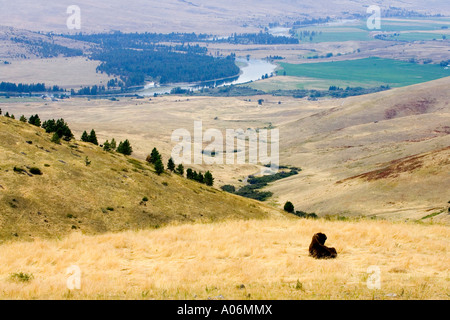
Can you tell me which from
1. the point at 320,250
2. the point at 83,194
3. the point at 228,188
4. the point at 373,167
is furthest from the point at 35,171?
the point at 373,167

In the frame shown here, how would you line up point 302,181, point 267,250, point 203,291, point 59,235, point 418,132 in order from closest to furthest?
point 203,291
point 267,250
point 59,235
point 302,181
point 418,132

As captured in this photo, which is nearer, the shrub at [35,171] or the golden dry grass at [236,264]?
the golden dry grass at [236,264]

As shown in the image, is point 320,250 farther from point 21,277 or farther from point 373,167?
point 373,167

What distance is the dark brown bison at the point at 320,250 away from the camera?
861 inches

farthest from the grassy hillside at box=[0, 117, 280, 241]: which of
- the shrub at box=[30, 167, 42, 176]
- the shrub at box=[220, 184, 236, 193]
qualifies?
the shrub at box=[220, 184, 236, 193]

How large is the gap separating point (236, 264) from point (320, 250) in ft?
14.1

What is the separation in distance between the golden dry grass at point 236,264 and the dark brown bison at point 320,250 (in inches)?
17.5

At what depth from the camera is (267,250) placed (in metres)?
23.3

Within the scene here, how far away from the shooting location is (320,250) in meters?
22.0

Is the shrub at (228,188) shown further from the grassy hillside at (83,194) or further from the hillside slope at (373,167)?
the grassy hillside at (83,194)

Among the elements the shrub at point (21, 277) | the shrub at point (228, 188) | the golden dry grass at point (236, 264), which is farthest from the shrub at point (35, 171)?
the shrub at point (228, 188)

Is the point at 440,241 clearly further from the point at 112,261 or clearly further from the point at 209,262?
the point at 112,261
